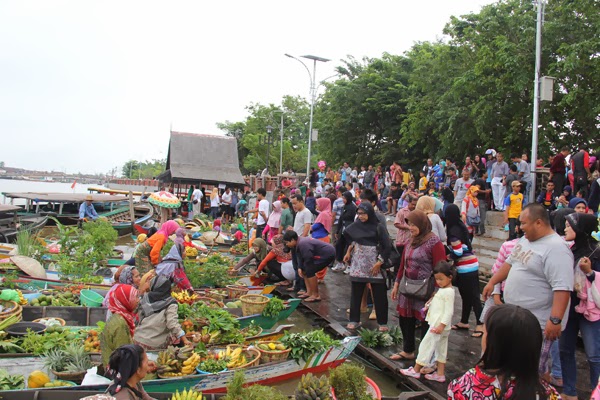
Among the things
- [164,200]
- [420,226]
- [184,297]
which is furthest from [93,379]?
[164,200]

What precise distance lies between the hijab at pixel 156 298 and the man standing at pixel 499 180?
1091 centimetres

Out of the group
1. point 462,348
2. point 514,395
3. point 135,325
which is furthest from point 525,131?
point 514,395

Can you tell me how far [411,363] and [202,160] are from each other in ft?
81.5

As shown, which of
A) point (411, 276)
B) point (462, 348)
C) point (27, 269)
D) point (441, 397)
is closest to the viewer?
point (441, 397)

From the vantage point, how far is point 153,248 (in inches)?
309

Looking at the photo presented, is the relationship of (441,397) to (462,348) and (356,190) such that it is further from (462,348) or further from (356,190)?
(356,190)

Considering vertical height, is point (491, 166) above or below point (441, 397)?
above

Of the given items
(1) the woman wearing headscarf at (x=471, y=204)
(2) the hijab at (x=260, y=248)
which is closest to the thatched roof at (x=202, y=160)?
(2) the hijab at (x=260, y=248)

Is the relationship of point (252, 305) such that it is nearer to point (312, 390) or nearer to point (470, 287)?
point (470, 287)

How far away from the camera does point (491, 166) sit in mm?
15203

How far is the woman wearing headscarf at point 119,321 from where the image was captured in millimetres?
5059

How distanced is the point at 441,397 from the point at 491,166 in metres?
11.3

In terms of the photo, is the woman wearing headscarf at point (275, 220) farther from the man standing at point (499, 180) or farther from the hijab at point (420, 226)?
the man standing at point (499, 180)

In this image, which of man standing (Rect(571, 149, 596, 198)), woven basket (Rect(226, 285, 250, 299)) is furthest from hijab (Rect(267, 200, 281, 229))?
man standing (Rect(571, 149, 596, 198))
